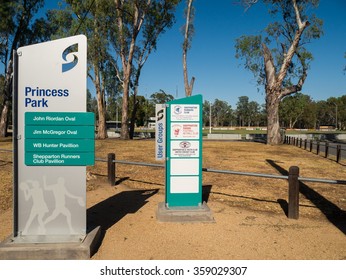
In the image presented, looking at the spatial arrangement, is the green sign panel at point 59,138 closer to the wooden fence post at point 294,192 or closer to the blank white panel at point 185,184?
the blank white panel at point 185,184

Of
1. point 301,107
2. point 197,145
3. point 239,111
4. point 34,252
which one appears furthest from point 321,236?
point 239,111

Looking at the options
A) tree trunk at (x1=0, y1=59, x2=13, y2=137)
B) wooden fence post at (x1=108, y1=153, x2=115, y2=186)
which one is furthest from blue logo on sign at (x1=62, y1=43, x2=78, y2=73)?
tree trunk at (x1=0, y1=59, x2=13, y2=137)

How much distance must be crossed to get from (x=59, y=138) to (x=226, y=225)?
3.32m

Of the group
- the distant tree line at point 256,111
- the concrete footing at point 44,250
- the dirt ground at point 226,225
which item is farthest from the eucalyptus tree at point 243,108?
the concrete footing at point 44,250

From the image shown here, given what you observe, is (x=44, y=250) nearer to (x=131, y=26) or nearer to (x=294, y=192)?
(x=294, y=192)

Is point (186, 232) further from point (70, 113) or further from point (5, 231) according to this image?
point (5, 231)

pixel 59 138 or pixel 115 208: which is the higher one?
pixel 59 138

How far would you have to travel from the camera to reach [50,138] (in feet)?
13.0

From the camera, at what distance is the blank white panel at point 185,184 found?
18.4ft

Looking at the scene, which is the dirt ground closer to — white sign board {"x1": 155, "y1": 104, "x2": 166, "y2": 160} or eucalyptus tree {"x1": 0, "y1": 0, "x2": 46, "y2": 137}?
white sign board {"x1": 155, "y1": 104, "x2": 166, "y2": 160}

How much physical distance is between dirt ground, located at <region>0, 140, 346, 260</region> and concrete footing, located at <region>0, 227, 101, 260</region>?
0.25 m

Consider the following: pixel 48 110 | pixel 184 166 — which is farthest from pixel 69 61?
pixel 184 166

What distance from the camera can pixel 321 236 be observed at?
4758 millimetres

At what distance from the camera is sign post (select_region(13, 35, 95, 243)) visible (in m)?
3.91
